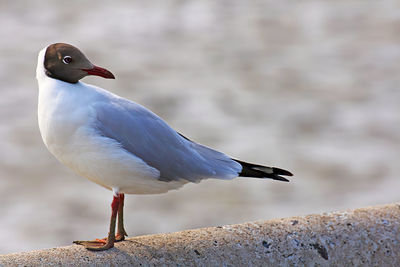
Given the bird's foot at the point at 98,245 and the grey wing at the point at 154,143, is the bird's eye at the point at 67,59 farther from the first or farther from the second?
the bird's foot at the point at 98,245

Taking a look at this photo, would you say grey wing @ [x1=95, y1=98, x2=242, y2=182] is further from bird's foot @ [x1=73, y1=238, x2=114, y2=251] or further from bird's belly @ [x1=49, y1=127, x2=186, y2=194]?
bird's foot @ [x1=73, y1=238, x2=114, y2=251]

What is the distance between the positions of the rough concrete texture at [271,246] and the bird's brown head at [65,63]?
51 cm

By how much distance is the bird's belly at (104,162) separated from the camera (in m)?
2.06

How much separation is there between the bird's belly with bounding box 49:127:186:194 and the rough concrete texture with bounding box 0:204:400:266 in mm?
206

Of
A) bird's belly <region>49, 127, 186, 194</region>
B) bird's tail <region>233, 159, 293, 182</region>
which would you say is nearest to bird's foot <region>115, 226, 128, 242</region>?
bird's belly <region>49, 127, 186, 194</region>

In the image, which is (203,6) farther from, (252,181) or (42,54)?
(42,54)

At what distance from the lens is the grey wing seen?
2.12m

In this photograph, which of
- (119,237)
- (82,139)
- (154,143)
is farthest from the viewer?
(119,237)

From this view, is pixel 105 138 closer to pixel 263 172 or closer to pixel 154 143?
pixel 154 143

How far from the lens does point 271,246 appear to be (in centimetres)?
223

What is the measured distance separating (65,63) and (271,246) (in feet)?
2.72

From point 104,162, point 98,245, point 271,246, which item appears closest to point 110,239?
point 98,245

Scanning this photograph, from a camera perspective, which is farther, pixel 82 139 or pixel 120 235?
pixel 120 235

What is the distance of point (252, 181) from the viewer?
7738 mm
